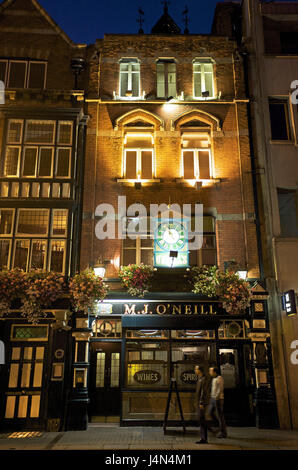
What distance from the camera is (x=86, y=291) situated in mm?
11539

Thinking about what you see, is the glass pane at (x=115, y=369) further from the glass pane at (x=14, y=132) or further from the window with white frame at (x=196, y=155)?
the glass pane at (x=14, y=132)

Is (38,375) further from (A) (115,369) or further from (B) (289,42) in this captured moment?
(B) (289,42)

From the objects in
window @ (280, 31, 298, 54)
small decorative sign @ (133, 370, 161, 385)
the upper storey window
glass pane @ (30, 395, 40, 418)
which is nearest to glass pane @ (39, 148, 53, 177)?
the upper storey window

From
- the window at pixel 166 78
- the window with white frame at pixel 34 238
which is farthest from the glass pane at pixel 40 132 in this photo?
the window at pixel 166 78

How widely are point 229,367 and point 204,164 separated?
25.0 feet

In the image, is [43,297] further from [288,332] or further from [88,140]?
[288,332]

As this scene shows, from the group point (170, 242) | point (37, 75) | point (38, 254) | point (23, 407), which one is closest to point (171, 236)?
point (170, 242)

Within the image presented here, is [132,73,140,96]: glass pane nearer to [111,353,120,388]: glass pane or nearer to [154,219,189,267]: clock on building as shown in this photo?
[154,219,189,267]: clock on building

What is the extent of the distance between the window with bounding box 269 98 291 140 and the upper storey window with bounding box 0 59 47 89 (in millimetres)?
9508

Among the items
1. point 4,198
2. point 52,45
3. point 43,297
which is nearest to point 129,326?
point 43,297

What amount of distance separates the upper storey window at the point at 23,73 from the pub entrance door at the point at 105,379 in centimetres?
1074

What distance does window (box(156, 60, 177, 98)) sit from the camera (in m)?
15.6

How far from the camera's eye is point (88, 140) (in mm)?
14688

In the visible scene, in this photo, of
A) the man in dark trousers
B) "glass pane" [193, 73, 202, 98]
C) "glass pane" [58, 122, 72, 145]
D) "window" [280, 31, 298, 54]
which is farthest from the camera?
"window" [280, 31, 298, 54]
